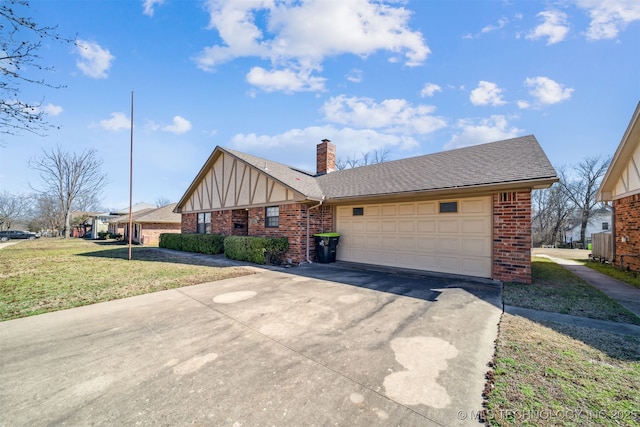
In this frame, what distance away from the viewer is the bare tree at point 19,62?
461cm

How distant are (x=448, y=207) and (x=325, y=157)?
26.8 ft

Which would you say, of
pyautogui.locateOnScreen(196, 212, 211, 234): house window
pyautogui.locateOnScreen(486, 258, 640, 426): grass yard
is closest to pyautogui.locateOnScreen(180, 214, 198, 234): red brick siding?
pyautogui.locateOnScreen(196, 212, 211, 234): house window

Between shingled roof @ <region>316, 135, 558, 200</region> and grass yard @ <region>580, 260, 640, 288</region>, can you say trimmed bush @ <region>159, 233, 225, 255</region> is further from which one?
grass yard @ <region>580, 260, 640, 288</region>

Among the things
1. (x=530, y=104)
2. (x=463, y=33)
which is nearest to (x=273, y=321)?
(x=463, y=33)

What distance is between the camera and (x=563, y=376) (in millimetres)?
2543

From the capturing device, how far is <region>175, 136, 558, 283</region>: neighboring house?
22.1 feet

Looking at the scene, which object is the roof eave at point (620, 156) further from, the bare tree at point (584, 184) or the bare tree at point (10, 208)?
the bare tree at point (10, 208)

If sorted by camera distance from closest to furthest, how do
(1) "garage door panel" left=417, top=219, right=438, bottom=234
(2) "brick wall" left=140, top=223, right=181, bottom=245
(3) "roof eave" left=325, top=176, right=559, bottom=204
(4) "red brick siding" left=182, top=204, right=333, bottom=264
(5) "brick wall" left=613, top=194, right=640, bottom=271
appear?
(3) "roof eave" left=325, top=176, right=559, bottom=204 < (1) "garage door panel" left=417, top=219, right=438, bottom=234 < (5) "brick wall" left=613, top=194, right=640, bottom=271 < (4) "red brick siding" left=182, top=204, right=333, bottom=264 < (2) "brick wall" left=140, top=223, right=181, bottom=245

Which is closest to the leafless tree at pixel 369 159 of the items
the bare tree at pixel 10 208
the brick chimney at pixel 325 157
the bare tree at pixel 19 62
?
the brick chimney at pixel 325 157

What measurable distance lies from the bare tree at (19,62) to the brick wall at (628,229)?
16.1 metres

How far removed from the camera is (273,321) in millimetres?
4160

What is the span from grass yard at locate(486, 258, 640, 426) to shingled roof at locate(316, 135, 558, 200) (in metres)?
3.41

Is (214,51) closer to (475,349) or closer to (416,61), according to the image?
(416,61)

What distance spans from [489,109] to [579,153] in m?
30.8
